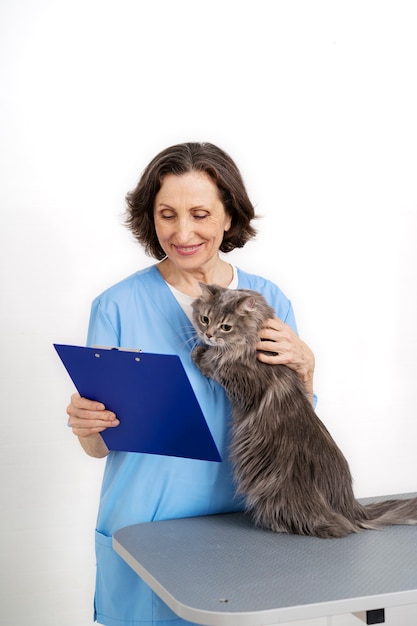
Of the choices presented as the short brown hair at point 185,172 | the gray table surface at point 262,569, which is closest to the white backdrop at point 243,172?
the short brown hair at point 185,172

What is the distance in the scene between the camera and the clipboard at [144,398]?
1.75 m

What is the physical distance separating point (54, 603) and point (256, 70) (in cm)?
238

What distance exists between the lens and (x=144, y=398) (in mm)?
1854

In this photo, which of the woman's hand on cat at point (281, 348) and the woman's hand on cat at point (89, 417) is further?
the woman's hand on cat at point (281, 348)

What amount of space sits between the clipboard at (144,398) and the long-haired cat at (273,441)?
0.64ft

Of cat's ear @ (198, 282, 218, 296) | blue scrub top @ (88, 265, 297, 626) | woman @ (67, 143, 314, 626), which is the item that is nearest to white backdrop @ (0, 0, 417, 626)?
woman @ (67, 143, 314, 626)

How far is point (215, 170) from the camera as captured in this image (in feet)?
7.25

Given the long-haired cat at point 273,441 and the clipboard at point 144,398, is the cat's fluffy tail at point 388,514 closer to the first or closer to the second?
the long-haired cat at point 273,441

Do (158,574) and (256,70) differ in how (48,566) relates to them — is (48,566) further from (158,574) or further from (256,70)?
(256,70)

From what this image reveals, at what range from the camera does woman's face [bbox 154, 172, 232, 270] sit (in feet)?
7.18

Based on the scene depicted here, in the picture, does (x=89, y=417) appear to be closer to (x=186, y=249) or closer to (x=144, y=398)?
(x=144, y=398)

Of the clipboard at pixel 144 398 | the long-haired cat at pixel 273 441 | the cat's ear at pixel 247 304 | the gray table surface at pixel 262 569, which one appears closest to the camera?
the gray table surface at pixel 262 569

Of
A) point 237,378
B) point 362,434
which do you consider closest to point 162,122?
point 237,378

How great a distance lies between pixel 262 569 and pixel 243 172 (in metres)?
1.96
